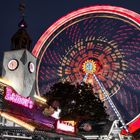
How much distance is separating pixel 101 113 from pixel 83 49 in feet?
21.2

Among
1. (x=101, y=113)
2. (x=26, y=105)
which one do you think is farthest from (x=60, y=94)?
(x=26, y=105)

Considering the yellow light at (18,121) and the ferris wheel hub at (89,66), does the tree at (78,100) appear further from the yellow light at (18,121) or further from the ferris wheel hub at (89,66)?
the yellow light at (18,121)

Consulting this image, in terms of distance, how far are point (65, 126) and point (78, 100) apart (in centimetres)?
1138

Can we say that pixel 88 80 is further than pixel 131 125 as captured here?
Yes

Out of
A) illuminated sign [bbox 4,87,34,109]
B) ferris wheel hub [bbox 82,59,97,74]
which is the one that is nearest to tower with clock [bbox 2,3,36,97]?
ferris wheel hub [bbox 82,59,97,74]

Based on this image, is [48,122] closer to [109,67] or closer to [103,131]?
[103,131]

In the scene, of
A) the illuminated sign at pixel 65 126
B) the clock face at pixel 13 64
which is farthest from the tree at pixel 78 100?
the illuminated sign at pixel 65 126

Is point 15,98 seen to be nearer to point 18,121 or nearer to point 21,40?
point 18,121

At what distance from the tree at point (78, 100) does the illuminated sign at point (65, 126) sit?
897 cm

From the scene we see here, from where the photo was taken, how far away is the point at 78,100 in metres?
35.2

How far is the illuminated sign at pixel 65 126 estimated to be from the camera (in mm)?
23030

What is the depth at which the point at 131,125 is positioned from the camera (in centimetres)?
3184

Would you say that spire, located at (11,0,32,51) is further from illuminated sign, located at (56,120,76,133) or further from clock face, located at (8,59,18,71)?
illuminated sign, located at (56,120,76,133)

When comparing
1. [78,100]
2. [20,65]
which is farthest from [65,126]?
[78,100]
